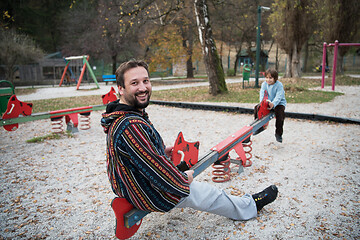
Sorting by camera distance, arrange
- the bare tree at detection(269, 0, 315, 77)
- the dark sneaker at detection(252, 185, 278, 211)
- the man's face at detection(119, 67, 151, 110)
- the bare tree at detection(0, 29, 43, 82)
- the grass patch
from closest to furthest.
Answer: the man's face at detection(119, 67, 151, 110), the dark sneaker at detection(252, 185, 278, 211), the grass patch, the bare tree at detection(269, 0, 315, 77), the bare tree at detection(0, 29, 43, 82)

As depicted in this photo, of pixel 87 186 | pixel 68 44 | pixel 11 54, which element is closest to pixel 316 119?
pixel 87 186

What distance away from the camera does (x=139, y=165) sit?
1830 mm

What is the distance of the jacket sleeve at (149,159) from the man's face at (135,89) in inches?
8.4

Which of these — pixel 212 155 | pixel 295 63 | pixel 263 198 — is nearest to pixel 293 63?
pixel 295 63

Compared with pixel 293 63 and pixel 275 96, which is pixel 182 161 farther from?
pixel 293 63

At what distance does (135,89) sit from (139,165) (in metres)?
0.57

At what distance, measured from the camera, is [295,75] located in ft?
68.9

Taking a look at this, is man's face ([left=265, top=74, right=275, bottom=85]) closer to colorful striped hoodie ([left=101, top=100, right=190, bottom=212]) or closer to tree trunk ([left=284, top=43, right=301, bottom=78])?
colorful striped hoodie ([left=101, top=100, right=190, bottom=212])

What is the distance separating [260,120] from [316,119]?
11.3ft

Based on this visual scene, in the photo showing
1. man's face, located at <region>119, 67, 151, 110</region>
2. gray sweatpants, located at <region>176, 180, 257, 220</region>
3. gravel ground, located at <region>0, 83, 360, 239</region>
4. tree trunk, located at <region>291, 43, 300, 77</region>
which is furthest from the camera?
tree trunk, located at <region>291, 43, 300, 77</region>

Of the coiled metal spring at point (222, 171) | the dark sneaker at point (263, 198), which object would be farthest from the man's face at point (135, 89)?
the coiled metal spring at point (222, 171)

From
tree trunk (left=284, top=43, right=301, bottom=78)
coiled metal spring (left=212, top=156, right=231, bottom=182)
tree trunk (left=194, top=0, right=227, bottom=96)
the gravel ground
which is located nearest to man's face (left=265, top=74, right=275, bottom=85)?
the gravel ground

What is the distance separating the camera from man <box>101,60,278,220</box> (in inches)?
71.8

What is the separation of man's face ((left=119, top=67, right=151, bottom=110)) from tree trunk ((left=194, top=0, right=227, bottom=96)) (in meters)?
10.0
